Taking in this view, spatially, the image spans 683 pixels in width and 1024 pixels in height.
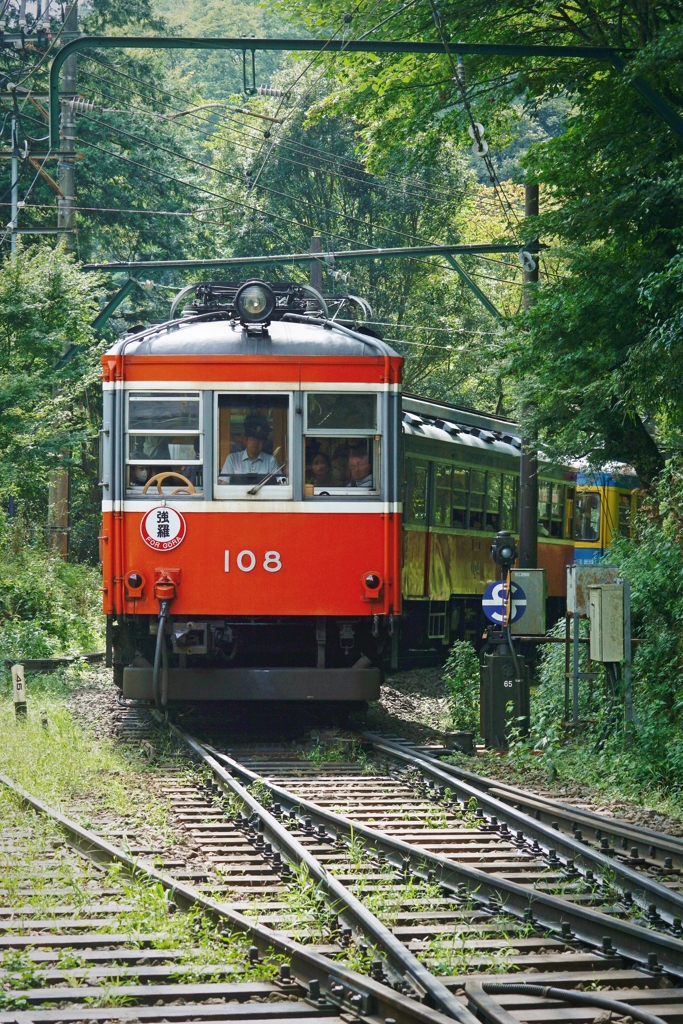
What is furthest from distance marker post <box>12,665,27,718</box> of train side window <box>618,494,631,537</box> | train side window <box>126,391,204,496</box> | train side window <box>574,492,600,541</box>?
train side window <box>618,494,631,537</box>

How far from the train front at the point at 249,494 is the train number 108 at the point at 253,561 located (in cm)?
1

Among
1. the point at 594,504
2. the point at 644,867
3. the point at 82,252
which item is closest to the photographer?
the point at 644,867

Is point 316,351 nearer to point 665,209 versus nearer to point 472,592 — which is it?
point 665,209

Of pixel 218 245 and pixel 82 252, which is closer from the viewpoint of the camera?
pixel 82 252

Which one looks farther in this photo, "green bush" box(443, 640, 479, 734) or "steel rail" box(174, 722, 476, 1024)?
"green bush" box(443, 640, 479, 734)

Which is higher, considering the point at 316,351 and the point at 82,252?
the point at 82,252

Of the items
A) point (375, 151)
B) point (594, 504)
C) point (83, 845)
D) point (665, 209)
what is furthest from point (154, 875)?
point (594, 504)

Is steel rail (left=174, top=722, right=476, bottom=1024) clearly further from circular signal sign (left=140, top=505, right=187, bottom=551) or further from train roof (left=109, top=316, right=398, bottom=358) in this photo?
train roof (left=109, top=316, right=398, bottom=358)

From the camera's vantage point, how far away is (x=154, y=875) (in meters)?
6.55

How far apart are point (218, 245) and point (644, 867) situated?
30366 millimetres

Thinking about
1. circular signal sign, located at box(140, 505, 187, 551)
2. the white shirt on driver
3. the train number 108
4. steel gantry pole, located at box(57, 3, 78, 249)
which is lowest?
the train number 108

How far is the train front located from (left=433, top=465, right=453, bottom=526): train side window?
5.71 meters

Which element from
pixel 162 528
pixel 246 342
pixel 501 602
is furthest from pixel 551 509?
pixel 162 528

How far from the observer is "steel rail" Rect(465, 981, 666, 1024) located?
4.66m
